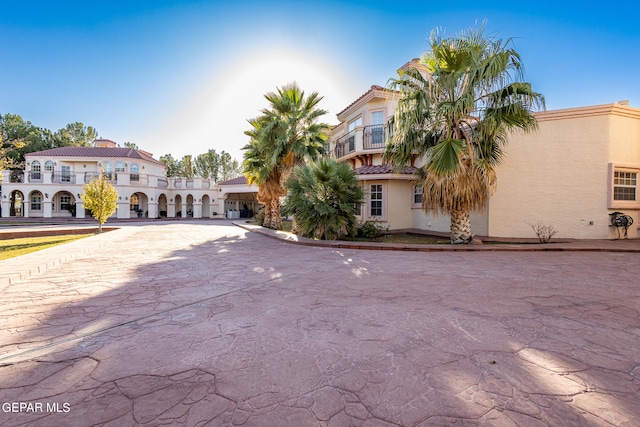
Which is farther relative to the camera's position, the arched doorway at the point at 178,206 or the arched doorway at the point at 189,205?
the arched doorway at the point at 189,205

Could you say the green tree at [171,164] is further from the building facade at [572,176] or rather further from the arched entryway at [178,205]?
the building facade at [572,176]

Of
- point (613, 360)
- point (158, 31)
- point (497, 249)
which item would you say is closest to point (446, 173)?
point (497, 249)

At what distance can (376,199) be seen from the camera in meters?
16.4

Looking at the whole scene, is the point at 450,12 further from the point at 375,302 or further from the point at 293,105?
the point at 375,302

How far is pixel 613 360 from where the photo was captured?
2.55 m

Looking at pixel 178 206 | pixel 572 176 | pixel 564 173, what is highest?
pixel 564 173

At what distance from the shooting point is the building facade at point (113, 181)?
34156 millimetres

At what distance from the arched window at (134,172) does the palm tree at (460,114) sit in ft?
121

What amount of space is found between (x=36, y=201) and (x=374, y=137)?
1772 inches

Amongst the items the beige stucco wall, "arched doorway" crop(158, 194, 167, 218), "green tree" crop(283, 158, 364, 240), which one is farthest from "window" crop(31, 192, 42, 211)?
the beige stucco wall

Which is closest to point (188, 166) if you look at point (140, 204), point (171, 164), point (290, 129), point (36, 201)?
point (171, 164)

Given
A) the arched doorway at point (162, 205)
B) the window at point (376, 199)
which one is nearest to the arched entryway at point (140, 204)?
the arched doorway at point (162, 205)

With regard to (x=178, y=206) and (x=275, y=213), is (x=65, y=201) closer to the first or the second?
(x=178, y=206)

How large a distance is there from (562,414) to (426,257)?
681 centimetres
